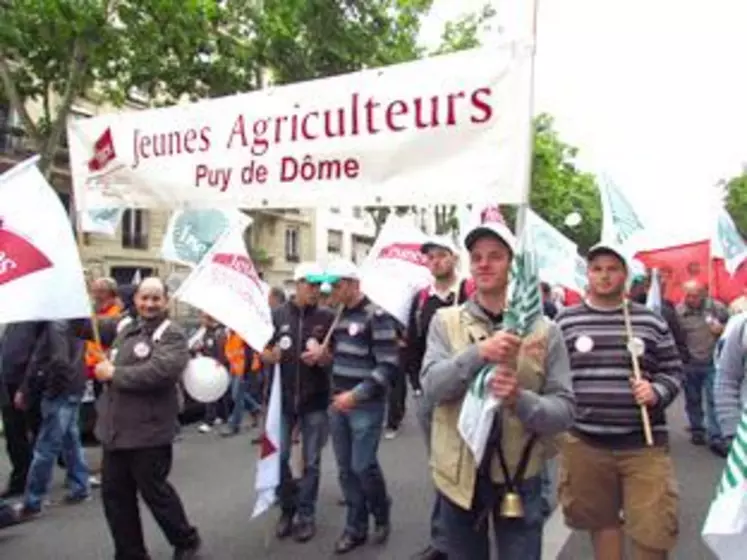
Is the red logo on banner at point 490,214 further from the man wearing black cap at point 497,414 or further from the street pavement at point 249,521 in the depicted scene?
the street pavement at point 249,521

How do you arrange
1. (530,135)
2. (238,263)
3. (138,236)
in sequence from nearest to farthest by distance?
(530,135) < (238,263) < (138,236)

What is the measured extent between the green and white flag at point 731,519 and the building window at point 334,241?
145 ft

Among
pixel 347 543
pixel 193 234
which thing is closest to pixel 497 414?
pixel 347 543

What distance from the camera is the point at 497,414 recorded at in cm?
295

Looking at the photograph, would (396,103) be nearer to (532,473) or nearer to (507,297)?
(507,297)

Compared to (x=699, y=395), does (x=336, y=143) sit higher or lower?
higher

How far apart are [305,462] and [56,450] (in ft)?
6.83

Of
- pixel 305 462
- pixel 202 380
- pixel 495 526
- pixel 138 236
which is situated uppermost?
pixel 138 236

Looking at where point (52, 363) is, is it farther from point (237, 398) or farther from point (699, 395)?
point (699, 395)

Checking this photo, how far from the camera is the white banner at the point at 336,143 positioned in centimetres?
403

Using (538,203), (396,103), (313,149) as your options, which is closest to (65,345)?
(313,149)

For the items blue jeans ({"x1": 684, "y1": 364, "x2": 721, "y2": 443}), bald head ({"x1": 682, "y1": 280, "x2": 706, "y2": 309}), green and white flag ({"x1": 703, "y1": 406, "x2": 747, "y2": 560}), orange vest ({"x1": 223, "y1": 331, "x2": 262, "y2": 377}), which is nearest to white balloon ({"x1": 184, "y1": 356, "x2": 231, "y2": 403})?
green and white flag ({"x1": 703, "y1": 406, "x2": 747, "y2": 560})

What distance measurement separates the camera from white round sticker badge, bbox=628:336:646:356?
13.1ft

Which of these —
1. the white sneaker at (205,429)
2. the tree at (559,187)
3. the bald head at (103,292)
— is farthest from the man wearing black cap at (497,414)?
the tree at (559,187)
